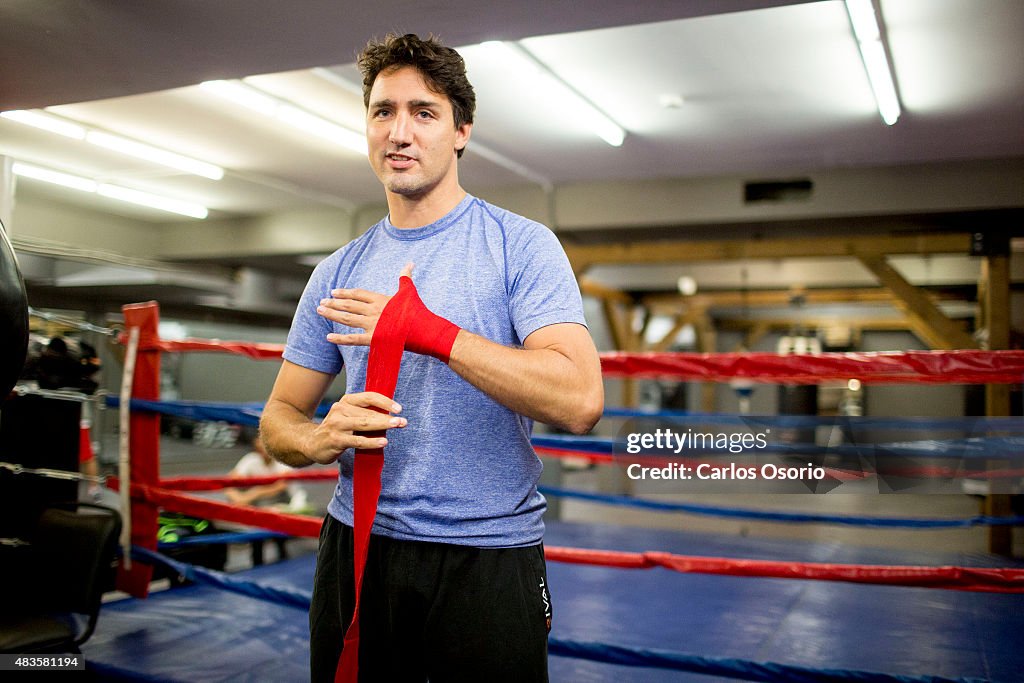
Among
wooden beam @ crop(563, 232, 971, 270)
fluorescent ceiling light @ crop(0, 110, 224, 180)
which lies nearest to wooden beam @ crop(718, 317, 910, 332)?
wooden beam @ crop(563, 232, 971, 270)

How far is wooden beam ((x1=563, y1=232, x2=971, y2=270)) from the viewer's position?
661cm

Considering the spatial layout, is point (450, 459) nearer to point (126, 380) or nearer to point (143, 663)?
point (143, 663)

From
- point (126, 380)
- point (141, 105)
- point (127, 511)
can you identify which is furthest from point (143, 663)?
point (141, 105)

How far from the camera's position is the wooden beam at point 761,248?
21.7 feet

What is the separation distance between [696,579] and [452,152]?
3.17 meters

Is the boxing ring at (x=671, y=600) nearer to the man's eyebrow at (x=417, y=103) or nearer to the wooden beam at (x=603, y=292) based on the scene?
the man's eyebrow at (x=417, y=103)

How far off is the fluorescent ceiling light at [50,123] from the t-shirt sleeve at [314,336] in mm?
4745

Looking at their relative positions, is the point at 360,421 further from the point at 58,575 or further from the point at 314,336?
the point at 58,575

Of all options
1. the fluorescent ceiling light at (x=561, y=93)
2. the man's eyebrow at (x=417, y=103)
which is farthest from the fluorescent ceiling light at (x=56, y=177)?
the man's eyebrow at (x=417, y=103)

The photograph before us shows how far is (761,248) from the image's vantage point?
24.3 ft

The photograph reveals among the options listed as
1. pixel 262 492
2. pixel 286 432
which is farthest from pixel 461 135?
pixel 262 492

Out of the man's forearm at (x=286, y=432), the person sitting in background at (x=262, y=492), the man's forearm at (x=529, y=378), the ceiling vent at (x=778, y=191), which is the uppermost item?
the ceiling vent at (x=778, y=191)

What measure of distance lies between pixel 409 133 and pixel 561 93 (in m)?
3.71

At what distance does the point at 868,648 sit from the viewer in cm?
269
